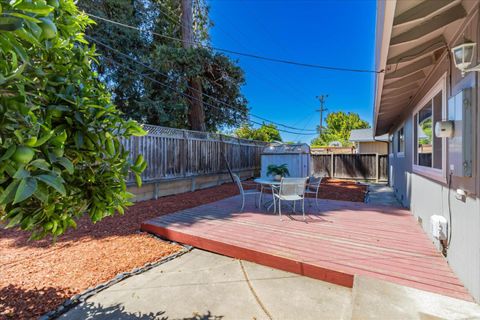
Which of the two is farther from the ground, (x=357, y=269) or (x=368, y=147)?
(x=368, y=147)

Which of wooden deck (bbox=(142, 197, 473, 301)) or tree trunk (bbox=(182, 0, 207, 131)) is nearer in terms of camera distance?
wooden deck (bbox=(142, 197, 473, 301))

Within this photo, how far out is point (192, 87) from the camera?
439 inches

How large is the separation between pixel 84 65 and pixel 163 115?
9.55 meters

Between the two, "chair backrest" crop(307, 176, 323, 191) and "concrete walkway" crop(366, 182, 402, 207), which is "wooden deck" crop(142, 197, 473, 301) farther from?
"concrete walkway" crop(366, 182, 402, 207)

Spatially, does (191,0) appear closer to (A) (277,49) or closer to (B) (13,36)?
(A) (277,49)

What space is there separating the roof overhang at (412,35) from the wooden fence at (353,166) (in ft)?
30.1

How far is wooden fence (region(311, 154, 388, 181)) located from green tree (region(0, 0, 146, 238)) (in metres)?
13.4

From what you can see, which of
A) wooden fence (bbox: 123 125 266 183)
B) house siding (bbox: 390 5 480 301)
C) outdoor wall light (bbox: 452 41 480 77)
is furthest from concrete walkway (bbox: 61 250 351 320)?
wooden fence (bbox: 123 125 266 183)

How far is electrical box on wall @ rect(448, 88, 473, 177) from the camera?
2.06 meters

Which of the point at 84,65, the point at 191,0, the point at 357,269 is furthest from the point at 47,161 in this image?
the point at 191,0

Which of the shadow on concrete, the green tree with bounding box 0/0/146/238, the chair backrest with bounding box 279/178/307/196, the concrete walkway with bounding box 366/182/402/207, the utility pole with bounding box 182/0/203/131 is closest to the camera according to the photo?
the green tree with bounding box 0/0/146/238

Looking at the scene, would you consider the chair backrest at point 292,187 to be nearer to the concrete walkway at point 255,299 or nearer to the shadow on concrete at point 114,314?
the concrete walkway at point 255,299

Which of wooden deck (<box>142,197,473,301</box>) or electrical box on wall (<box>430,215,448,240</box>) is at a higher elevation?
electrical box on wall (<box>430,215,448,240</box>)

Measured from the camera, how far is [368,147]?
54.3 ft
